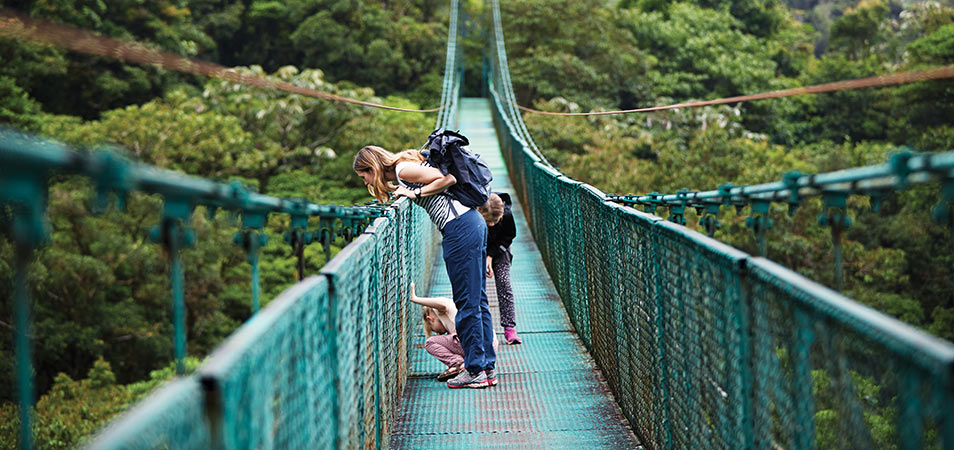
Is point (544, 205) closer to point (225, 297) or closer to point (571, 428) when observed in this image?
point (571, 428)

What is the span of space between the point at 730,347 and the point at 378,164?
1642mm

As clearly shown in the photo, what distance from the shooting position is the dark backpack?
3248mm

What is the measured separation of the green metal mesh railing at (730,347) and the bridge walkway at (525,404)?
4.5 inches

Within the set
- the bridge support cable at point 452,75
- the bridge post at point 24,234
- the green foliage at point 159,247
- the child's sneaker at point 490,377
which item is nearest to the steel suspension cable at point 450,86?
the bridge support cable at point 452,75

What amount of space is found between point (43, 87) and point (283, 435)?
799 inches

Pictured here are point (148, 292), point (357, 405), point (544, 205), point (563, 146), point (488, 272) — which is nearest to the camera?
point (357, 405)

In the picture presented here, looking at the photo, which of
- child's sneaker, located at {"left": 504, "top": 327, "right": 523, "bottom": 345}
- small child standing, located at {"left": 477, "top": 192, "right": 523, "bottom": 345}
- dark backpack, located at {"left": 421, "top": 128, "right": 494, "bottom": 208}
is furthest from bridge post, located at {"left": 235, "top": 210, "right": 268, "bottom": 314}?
child's sneaker, located at {"left": 504, "top": 327, "right": 523, "bottom": 345}

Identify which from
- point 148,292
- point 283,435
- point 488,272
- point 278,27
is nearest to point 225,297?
point 148,292

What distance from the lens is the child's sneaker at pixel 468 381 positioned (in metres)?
3.59

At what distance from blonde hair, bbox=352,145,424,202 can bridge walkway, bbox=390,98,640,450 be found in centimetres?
91

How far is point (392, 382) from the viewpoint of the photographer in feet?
10.4

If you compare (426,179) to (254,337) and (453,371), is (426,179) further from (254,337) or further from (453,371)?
(254,337)

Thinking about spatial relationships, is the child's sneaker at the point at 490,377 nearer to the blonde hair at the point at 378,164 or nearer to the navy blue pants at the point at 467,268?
the navy blue pants at the point at 467,268

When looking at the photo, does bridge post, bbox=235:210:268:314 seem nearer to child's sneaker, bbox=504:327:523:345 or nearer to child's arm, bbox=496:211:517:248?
child's arm, bbox=496:211:517:248
